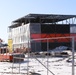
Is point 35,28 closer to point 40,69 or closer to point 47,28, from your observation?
point 47,28

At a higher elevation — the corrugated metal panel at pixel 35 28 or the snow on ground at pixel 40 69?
the corrugated metal panel at pixel 35 28

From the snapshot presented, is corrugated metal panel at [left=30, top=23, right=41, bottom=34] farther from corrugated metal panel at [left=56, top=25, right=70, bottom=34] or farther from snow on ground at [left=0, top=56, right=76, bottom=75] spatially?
snow on ground at [left=0, top=56, right=76, bottom=75]

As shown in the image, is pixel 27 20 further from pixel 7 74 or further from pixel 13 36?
pixel 7 74

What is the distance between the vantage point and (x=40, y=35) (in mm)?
71562

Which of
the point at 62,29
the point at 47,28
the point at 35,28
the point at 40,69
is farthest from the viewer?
the point at 62,29

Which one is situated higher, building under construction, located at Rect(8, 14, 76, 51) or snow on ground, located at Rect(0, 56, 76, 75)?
building under construction, located at Rect(8, 14, 76, 51)

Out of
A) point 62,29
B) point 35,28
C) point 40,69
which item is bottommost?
point 40,69

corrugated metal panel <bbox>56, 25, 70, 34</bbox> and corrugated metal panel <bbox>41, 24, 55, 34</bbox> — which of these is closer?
corrugated metal panel <bbox>41, 24, 55, 34</bbox>

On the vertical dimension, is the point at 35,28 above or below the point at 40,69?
above

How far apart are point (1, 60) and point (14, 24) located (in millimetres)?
56661

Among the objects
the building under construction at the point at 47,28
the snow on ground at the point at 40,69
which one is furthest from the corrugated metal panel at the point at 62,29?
the snow on ground at the point at 40,69

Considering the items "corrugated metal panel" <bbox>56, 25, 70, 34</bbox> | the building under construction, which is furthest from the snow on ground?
"corrugated metal panel" <bbox>56, 25, 70, 34</bbox>

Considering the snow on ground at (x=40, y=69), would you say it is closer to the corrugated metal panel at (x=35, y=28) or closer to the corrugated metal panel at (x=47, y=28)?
the corrugated metal panel at (x=35, y=28)

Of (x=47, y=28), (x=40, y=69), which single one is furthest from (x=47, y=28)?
(x=40, y=69)
